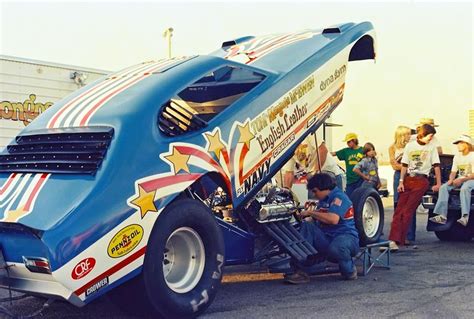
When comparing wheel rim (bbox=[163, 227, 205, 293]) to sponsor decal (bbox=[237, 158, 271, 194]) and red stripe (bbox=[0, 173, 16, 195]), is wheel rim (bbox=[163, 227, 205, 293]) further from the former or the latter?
red stripe (bbox=[0, 173, 16, 195])

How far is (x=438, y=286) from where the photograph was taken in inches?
230

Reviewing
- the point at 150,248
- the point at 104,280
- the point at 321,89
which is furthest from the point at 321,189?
the point at 104,280

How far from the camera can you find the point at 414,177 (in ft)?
27.7

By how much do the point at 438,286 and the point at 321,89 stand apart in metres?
2.35

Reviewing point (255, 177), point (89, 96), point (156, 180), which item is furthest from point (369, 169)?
point (156, 180)

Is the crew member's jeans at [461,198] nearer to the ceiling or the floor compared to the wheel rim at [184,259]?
nearer to the floor

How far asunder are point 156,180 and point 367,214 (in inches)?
157

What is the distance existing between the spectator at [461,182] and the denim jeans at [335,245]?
8.70 ft

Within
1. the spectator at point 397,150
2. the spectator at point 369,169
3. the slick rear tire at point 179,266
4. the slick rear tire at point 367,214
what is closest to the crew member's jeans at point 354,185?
the spectator at point 369,169

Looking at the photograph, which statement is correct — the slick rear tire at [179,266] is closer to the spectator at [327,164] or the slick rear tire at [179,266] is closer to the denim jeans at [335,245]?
the denim jeans at [335,245]

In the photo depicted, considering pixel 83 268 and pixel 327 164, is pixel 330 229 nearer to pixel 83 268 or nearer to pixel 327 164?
pixel 327 164

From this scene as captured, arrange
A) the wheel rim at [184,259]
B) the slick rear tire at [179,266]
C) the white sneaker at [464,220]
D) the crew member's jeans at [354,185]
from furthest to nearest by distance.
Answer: the crew member's jeans at [354,185]
the white sneaker at [464,220]
the wheel rim at [184,259]
the slick rear tire at [179,266]

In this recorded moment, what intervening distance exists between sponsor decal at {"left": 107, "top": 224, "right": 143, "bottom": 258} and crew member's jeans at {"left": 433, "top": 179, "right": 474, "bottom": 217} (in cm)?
532

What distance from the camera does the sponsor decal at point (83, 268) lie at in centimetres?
390
